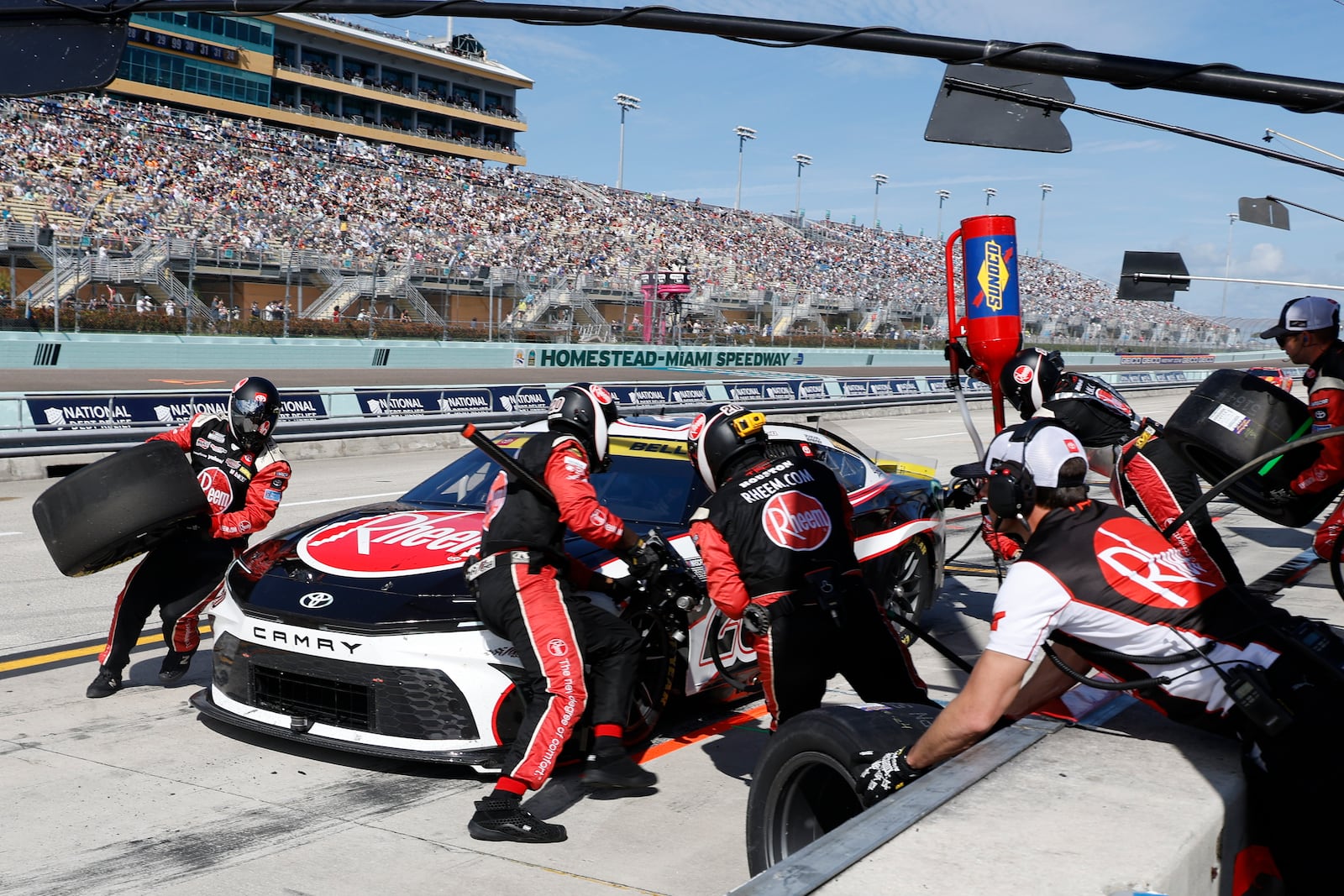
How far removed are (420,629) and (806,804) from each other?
1874 millimetres

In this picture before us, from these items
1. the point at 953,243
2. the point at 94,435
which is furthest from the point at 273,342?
the point at 953,243

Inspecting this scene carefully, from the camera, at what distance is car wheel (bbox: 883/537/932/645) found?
712 cm

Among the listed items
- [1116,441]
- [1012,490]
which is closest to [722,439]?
[1012,490]

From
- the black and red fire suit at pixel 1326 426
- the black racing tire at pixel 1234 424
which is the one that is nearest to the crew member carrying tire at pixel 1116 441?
the black and red fire suit at pixel 1326 426

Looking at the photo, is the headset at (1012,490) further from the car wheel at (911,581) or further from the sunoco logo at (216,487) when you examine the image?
the sunoco logo at (216,487)

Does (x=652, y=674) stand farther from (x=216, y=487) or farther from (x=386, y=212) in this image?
(x=386, y=212)

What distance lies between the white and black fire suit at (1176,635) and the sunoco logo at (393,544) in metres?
2.76

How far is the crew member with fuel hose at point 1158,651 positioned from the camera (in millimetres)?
3035

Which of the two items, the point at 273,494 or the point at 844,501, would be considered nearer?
the point at 844,501

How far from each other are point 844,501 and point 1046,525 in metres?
1.64

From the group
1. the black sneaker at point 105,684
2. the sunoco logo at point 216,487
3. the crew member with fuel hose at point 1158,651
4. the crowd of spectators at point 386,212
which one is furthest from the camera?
the crowd of spectators at point 386,212

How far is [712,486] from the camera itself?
16.4 ft

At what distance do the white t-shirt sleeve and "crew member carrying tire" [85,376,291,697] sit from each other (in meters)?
4.16

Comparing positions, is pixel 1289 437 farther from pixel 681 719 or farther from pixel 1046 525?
pixel 681 719
